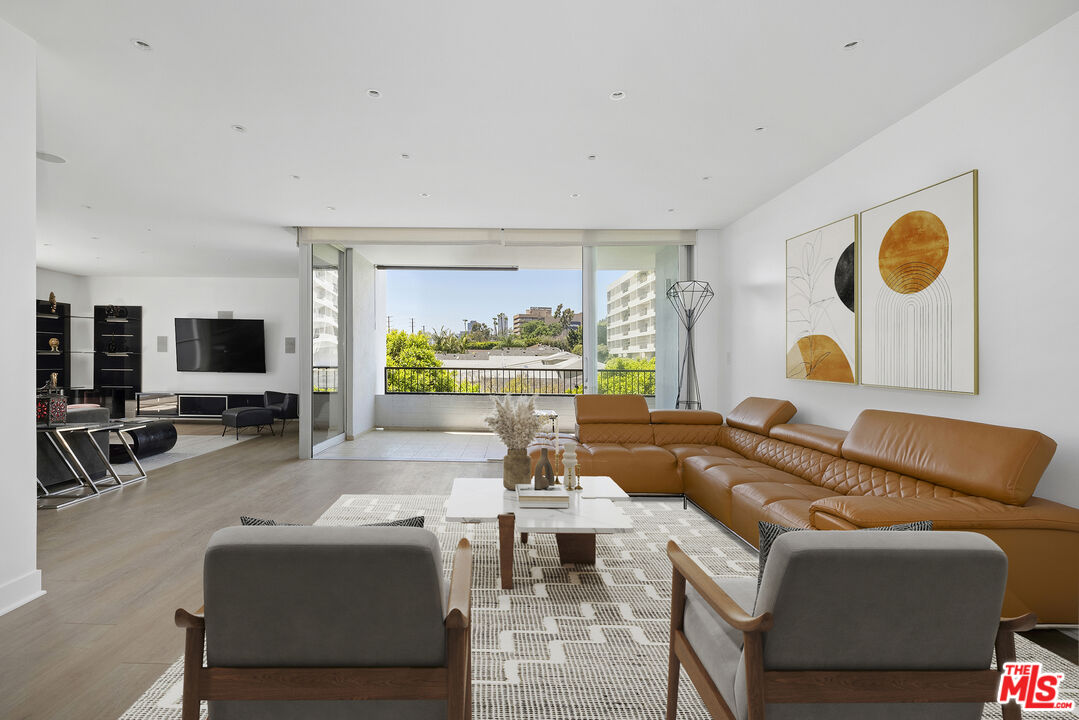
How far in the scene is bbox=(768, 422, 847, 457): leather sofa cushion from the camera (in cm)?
357

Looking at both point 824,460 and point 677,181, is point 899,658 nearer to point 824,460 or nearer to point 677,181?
point 824,460

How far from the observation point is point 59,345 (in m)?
9.31

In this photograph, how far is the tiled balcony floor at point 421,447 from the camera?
6.43 metres

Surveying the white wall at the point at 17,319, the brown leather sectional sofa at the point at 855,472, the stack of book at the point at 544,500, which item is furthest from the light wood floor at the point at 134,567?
the stack of book at the point at 544,500

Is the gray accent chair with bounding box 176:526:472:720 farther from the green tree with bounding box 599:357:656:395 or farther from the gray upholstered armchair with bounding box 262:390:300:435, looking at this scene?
the gray upholstered armchair with bounding box 262:390:300:435

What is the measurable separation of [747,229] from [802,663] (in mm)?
5139

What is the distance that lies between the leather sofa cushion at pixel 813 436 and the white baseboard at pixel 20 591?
→ 4.54 metres

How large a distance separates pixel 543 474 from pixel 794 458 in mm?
1931

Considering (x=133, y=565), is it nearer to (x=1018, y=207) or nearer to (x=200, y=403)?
(x=1018, y=207)

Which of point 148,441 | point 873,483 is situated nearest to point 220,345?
point 148,441

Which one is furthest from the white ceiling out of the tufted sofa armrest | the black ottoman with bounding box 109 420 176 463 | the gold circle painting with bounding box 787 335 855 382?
the black ottoman with bounding box 109 420 176 463

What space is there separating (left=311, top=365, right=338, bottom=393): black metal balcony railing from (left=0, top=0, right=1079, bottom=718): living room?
1715 millimetres

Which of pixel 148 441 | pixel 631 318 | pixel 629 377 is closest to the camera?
pixel 148 441

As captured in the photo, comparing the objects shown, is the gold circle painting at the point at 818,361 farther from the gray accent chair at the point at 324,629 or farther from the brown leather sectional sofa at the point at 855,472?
the gray accent chair at the point at 324,629
